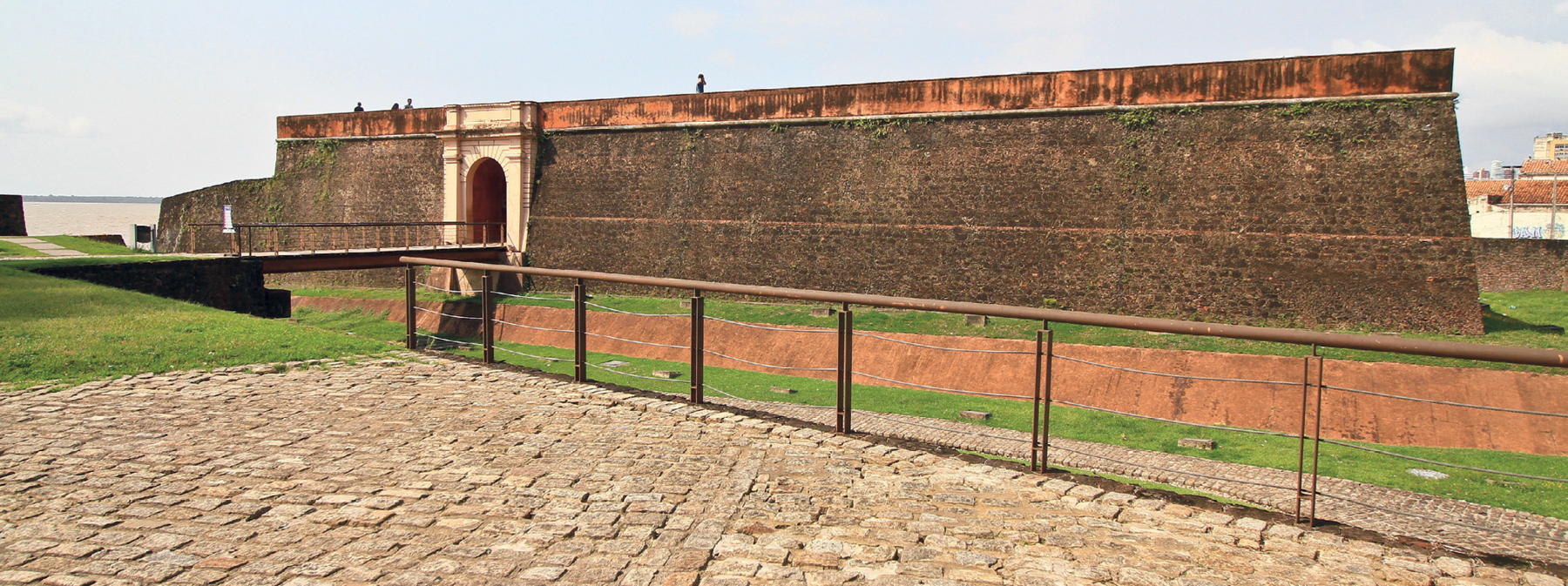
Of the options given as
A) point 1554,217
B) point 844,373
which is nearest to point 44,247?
point 844,373

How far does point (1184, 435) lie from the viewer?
902 cm

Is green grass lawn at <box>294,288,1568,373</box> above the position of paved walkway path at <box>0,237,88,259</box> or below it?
below

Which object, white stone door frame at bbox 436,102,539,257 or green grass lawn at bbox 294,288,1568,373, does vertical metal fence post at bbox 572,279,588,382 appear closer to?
green grass lawn at bbox 294,288,1568,373

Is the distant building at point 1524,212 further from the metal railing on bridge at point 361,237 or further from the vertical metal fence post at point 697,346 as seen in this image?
the vertical metal fence post at point 697,346

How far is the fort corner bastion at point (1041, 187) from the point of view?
12328mm

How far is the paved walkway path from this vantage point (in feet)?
41.6

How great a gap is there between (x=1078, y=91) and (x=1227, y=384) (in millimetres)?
5743

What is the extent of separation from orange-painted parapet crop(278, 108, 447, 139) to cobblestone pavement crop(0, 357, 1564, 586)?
55.3 ft

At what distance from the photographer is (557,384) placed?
19.6 ft

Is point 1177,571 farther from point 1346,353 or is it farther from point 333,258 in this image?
point 333,258

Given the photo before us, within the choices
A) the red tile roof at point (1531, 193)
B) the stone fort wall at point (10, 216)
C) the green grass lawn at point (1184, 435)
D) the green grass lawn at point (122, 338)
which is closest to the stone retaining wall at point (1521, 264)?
the red tile roof at point (1531, 193)

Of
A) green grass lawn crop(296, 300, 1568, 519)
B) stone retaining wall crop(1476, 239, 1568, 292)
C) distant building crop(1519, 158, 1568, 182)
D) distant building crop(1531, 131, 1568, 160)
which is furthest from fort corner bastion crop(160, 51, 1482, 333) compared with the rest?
distant building crop(1531, 131, 1568, 160)

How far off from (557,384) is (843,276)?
10.4 metres

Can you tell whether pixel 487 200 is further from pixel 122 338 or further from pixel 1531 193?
pixel 1531 193
